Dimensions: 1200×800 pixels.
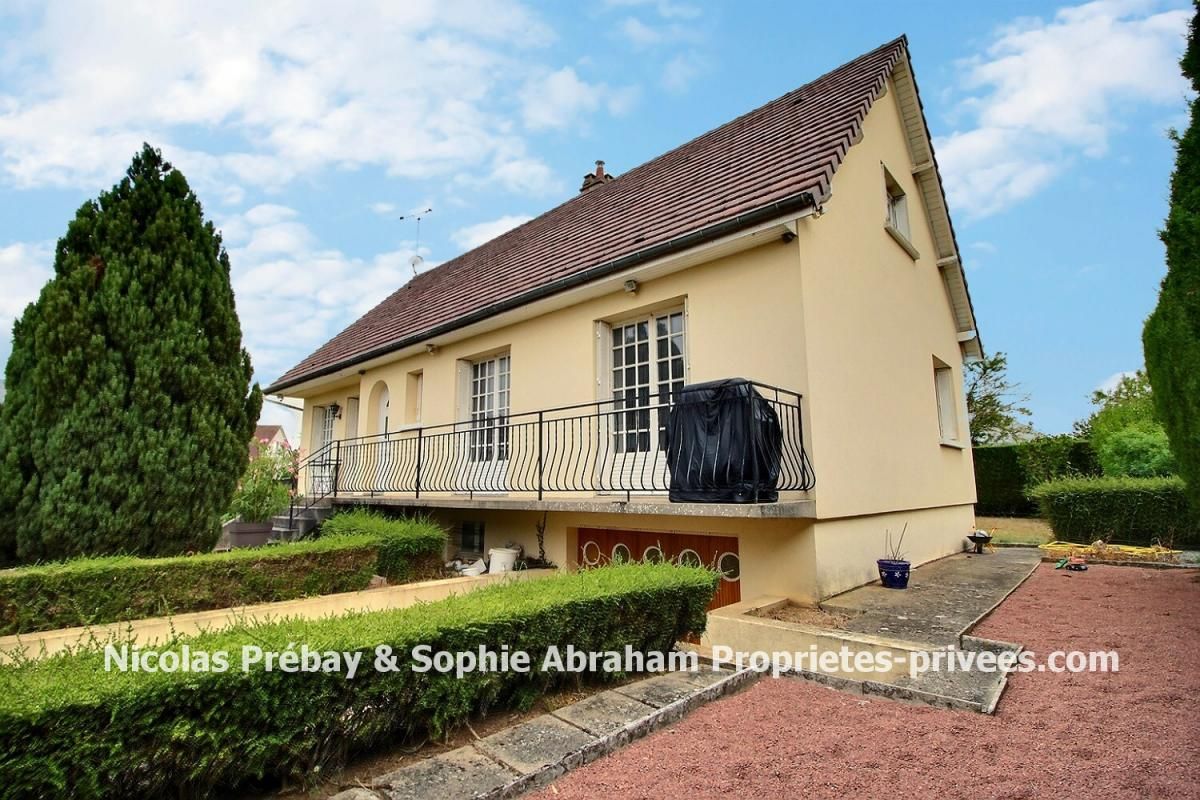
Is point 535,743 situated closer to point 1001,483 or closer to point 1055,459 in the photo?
point 1055,459

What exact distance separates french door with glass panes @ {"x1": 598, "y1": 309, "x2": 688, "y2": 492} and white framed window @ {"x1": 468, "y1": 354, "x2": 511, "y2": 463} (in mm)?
2379

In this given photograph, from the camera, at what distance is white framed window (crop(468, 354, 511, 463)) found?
9422 millimetres

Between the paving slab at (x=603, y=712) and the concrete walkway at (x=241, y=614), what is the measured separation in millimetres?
1308

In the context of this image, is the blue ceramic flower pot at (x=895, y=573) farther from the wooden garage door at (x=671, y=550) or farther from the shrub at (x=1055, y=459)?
the shrub at (x=1055, y=459)

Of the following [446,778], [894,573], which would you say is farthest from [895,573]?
[446,778]

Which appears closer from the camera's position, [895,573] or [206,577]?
[206,577]

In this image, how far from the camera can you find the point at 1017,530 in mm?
14773

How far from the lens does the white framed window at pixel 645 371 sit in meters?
7.22

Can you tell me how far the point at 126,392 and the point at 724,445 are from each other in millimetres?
6634

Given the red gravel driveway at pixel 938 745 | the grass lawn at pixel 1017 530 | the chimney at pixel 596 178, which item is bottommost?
the grass lawn at pixel 1017 530

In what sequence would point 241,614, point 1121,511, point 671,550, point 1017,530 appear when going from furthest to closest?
point 1017,530 < point 1121,511 < point 671,550 < point 241,614

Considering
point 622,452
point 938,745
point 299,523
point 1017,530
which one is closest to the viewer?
point 938,745

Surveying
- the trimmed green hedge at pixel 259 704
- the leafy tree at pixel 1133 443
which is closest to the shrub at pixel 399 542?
the trimmed green hedge at pixel 259 704

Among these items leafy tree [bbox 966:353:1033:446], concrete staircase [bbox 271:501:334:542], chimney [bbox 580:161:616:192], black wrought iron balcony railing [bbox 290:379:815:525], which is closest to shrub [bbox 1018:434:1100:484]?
leafy tree [bbox 966:353:1033:446]
